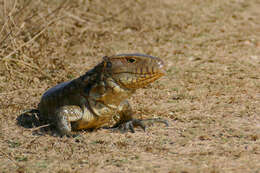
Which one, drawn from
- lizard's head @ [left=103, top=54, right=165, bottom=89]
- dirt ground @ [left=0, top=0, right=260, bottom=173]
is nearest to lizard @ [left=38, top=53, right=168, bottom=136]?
lizard's head @ [left=103, top=54, right=165, bottom=89]

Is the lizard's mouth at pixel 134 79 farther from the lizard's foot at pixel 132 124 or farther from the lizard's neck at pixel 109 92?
the lizard's foot at pixel 132 124

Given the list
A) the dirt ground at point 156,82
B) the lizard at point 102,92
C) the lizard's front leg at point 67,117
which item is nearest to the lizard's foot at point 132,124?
the lizard at point 102,92

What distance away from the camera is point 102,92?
16.1 ft

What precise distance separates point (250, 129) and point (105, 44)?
4640mm

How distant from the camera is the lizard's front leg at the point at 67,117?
482 cm

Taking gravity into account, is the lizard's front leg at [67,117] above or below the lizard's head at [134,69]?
below

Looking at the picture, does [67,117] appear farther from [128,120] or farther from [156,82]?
[156,82]

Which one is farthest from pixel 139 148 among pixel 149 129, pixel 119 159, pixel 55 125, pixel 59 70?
pixel 59 70

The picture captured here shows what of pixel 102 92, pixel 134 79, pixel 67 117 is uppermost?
pixel 134 79

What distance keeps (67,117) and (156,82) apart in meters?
2.54

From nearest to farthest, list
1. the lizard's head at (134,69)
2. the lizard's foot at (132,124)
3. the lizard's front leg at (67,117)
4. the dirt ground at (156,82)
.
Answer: the dirt ground at (156,82), the lizard's head at (134,69), the lizard's front leg at (67,117), the lizard's foot at (132,124)

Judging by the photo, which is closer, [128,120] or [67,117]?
[67,117]

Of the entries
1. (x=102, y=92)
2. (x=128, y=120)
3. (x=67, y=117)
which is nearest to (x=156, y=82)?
(x=128, y=120)

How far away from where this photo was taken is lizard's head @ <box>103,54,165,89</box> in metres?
4.70
